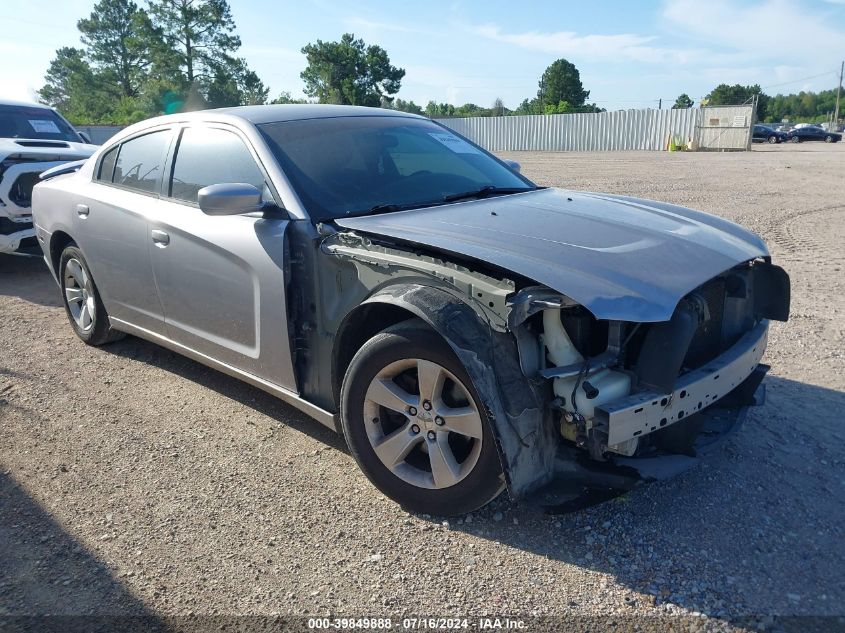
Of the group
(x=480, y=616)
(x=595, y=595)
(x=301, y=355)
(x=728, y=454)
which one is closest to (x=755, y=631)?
(x=595, y=595)


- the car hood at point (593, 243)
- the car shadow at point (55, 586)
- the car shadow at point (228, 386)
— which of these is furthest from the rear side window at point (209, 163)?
the car shadow at point (55, 586)

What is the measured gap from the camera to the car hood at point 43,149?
7311 millimetres

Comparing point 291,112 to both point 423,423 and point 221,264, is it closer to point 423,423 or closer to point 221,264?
point 221,264

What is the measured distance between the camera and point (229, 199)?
10.1ft

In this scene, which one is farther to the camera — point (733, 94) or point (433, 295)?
point (733, 94)

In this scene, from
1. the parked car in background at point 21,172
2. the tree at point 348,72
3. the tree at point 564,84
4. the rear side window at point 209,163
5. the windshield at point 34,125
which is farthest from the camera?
the tree at point 564,84

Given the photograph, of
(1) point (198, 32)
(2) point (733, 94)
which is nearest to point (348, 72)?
(1) point (198, 32)

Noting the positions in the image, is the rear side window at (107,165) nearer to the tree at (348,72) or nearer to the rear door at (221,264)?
the rear door at (221,264)

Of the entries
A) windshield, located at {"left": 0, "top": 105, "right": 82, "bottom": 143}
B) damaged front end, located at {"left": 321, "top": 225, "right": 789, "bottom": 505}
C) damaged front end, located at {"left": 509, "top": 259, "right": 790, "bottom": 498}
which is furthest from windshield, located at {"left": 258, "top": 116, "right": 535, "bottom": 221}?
windshield, located at {"left": 0, "top": 105, "right": 82, "bottom": 143}

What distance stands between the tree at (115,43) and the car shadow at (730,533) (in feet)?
214

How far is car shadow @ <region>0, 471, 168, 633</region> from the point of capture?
232cm

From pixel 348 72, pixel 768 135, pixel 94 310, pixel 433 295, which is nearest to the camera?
pixel 433 295

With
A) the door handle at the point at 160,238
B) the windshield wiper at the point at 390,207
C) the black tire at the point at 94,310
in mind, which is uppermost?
the windshield wiper at the point at 390,207

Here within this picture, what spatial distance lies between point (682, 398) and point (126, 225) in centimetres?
336
